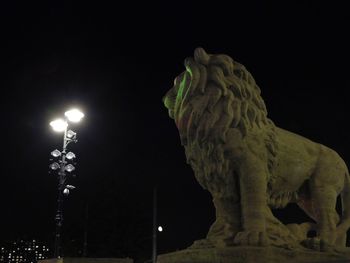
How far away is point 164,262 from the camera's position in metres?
5.75

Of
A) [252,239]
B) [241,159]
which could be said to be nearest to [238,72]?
[241,159]

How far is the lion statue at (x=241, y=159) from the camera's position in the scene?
5.40 m

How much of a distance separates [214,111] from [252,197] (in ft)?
3.60

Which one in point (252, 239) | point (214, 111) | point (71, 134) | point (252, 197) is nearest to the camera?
point (252, 239)

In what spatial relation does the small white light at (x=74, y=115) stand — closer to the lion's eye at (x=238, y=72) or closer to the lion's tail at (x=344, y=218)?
the lion's eye at (x=238, y=72)

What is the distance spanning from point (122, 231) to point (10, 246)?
2120 centimetres

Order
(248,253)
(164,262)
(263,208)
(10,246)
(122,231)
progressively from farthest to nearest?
(10,246) → (122,231) → (164,262) → (263,208) → (248,253)

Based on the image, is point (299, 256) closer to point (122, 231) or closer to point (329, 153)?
point (329, 153)

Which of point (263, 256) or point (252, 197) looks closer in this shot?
point (263, 256)

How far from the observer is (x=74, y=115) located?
41.9 feet

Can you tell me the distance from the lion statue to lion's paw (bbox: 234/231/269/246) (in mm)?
11

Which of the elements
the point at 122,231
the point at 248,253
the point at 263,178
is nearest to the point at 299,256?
the point at 248,253

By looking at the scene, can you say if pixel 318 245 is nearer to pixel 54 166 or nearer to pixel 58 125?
pixel 54 166

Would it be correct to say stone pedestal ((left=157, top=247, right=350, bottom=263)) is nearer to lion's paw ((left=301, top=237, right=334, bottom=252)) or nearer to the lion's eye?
lion's paw ((left=301, top=237, right=334, bottom=252))
